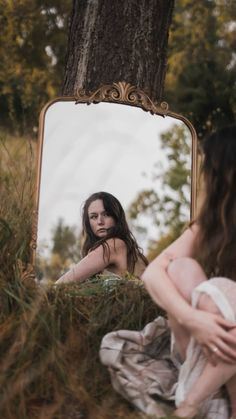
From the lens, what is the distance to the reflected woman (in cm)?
370

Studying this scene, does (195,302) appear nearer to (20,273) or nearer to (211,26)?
(20,273)

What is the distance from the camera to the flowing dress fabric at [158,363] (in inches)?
99.4

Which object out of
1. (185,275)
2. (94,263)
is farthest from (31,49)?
(185,275)

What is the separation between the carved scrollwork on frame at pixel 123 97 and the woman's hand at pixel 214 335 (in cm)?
166

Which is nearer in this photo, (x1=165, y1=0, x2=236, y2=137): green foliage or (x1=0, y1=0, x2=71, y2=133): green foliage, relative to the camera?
(x1=0, y1=0, x2=71, y2=133): green foliage

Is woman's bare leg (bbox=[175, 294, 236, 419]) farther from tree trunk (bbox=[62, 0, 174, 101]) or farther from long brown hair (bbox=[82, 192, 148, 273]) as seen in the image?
tree trunk (bbox=[62, 0, 174, 101])

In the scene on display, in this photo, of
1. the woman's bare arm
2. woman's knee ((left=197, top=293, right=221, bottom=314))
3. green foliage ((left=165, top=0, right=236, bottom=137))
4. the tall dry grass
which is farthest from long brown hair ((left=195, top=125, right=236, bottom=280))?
green foliage ((left=165, top=0, right=236, bottom=137))

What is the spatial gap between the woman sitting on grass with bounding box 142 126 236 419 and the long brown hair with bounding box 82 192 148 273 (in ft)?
3.36

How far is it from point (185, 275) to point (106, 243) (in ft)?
3.90

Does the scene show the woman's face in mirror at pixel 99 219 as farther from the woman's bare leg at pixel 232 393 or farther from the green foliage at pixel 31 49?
the green foliage at pixel 31 49

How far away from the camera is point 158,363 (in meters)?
2.79

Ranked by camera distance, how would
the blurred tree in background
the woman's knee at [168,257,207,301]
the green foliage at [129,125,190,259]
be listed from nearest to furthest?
the woman's knee at [168,257,207,301]
the green foliage at [129,125,190,259]
the blurred tree in background

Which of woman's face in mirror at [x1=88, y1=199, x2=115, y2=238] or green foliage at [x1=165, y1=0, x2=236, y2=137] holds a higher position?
green foliage at [x1=165, y1=0, x2=236, y2=137]

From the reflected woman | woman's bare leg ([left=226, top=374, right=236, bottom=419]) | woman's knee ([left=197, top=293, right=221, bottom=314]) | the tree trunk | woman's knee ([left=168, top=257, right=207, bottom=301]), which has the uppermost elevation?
the tree trunk
